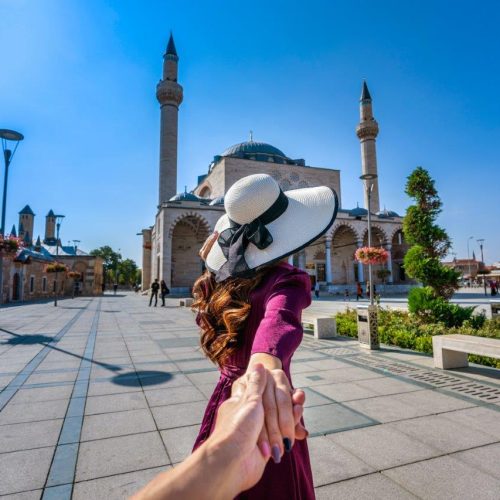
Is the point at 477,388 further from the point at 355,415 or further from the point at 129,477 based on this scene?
the point at 129,477

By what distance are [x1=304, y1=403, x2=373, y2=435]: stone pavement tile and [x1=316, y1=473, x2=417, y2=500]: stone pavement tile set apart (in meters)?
0.84

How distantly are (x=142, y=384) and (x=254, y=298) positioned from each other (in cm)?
449

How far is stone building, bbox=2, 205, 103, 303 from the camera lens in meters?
27.6

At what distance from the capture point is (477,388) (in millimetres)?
4805

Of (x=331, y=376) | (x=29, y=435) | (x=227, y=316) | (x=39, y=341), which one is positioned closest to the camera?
(x=227, y=316)

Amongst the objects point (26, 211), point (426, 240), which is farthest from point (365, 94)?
point (26, 211)

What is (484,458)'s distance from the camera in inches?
115

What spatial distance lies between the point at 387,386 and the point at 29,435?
4.50 metres

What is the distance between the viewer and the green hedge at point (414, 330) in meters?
7.16

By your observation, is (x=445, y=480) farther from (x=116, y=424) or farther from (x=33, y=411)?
(x=33, y=411)

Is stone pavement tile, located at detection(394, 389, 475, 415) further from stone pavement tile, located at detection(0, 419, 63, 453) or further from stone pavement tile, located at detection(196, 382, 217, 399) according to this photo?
stone pavement tile, located at detection(0, 419, 63, 453)

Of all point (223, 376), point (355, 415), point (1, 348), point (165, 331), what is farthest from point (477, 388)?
point (1, 348)

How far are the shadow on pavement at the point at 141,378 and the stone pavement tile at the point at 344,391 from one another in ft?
8.07

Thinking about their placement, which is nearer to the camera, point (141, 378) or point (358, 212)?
point (141, 378)
